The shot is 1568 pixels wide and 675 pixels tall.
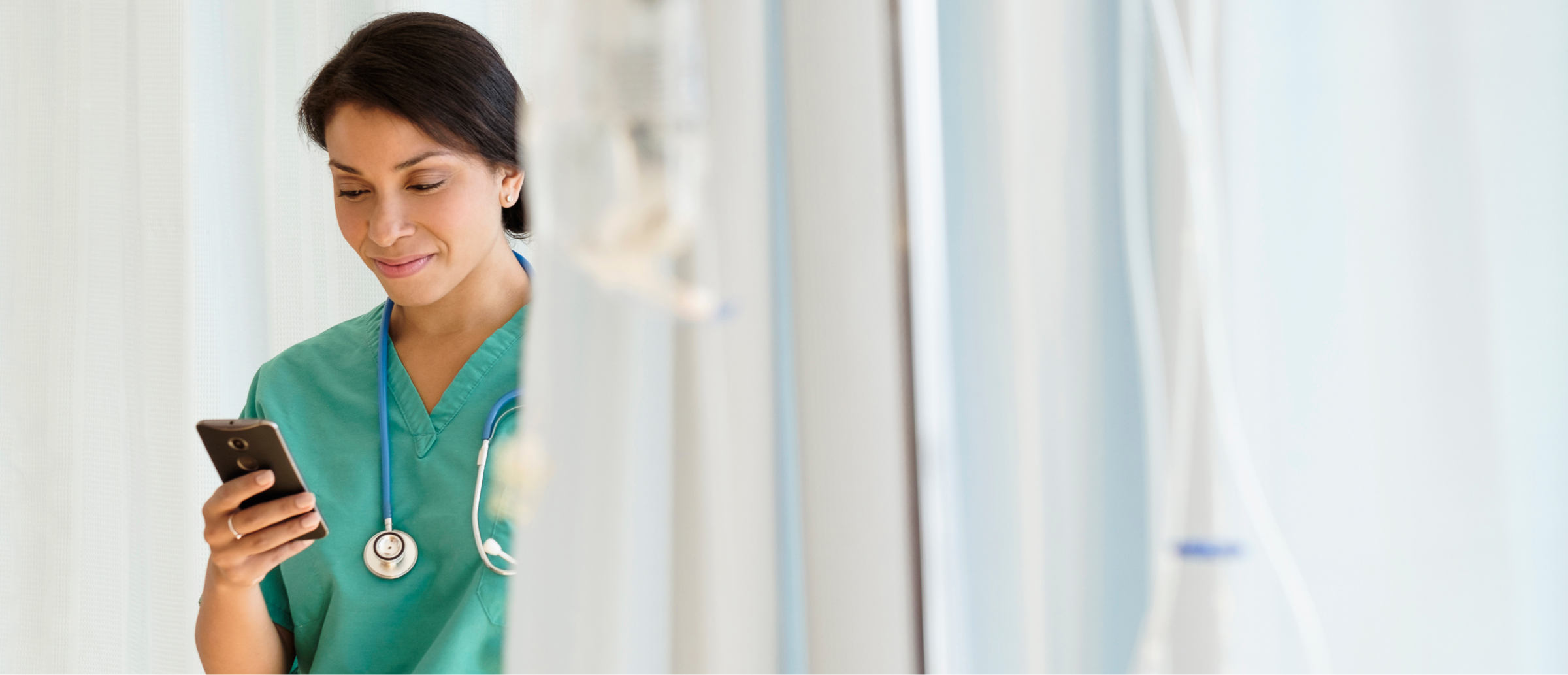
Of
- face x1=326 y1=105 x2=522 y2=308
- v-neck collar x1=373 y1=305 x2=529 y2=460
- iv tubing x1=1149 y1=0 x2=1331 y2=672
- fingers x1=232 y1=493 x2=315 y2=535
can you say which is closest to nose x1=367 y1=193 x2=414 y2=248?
face x1=326 y1=105 x2=522 y2=308

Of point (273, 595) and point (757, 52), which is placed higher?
point (757, 52)

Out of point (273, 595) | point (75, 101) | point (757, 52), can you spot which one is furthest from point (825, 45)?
point (75, 101)

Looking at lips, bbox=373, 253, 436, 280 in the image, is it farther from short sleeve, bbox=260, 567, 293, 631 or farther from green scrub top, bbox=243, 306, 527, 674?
short sleeve, bbox=260, 567, 293, 631

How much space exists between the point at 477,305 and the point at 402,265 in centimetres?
8

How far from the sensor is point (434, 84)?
3.01 ft

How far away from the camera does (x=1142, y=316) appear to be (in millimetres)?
495

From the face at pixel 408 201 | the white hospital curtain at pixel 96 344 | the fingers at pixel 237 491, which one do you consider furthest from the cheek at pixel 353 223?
the white hospital curtain at pixel 96 344

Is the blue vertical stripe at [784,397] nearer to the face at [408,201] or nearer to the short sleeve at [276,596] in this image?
the face at [408,201]

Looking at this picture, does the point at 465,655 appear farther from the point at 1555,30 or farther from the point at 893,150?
the point at 1555,30

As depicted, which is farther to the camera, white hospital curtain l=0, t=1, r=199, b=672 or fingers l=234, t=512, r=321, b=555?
white hospital curtain l=0, t=1, r=199, b=672

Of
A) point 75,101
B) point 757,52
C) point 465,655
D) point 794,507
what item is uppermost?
point 75,101

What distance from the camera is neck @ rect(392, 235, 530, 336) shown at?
984 millimetres

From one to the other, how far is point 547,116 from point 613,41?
0.14 feet

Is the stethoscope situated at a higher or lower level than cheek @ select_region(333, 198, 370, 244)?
lower
